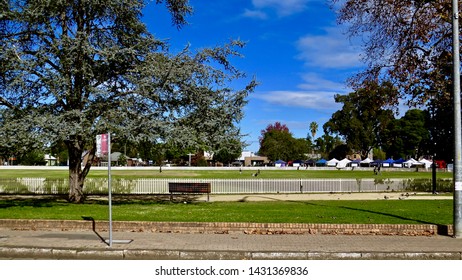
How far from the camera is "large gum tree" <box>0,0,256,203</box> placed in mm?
15727

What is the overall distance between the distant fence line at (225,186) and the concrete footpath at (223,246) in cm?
1344

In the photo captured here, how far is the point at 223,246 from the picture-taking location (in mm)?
9805

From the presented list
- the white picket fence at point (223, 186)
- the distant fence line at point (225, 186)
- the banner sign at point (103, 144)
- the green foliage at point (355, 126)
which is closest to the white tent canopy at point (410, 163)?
the green foliage at point (355, 126)

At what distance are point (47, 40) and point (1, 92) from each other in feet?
9.02

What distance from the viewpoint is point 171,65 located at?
1656cm

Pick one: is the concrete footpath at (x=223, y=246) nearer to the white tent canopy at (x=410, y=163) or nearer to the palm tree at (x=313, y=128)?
the white tent canopy at (x=410, y=163)

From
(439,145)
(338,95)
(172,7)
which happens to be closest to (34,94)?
(172,7)

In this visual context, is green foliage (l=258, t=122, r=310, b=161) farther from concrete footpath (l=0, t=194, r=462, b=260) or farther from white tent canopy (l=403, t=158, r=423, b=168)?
concrete footpath (l=0, t=194, r=462, b=260)

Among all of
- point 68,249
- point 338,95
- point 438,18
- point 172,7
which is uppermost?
point 338,95

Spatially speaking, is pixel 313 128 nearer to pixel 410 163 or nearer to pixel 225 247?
pixel 410 163

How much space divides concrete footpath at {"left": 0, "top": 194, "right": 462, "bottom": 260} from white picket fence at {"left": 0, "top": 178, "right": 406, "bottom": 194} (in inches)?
530

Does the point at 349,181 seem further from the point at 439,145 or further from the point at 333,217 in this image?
the point at 439,145

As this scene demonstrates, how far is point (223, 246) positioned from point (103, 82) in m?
10.1

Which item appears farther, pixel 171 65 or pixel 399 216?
pixel 171 65
